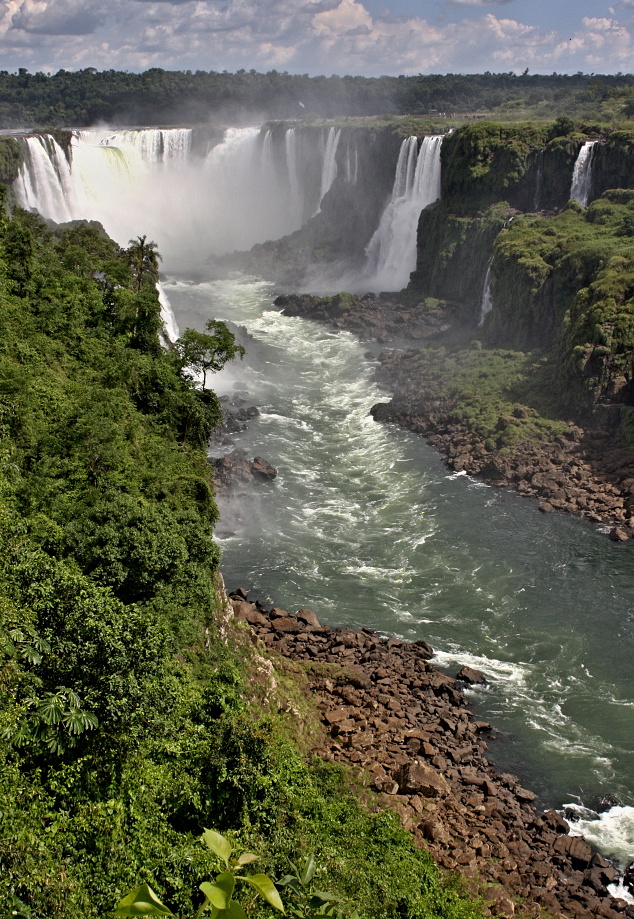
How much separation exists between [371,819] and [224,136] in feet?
284

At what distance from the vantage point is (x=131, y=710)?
11.2 meters

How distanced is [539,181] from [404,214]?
13.2m

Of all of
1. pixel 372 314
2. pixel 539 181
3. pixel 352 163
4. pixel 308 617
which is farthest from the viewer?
pixel 352 163

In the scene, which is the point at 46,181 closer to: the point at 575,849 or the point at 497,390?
A: the point at 497,390

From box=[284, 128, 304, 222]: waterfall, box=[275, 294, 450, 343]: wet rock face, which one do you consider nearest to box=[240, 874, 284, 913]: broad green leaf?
box=[275, 294, 450, 343]: wet rock face

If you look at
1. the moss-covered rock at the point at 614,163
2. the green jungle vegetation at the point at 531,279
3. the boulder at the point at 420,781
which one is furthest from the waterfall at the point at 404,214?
the boulder at the point at 420,781

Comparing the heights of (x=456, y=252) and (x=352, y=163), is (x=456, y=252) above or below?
below

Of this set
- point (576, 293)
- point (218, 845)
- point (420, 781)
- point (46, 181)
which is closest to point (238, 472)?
point (420, 781)

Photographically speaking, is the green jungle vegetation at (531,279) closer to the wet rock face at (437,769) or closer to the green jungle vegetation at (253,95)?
the wet rock face at (437,769)

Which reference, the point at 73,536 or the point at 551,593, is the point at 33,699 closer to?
the point at 73,536

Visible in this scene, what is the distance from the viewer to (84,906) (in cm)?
886

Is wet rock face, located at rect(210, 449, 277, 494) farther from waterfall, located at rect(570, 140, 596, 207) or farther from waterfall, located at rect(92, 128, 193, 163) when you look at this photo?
waterfall, located at rect(92, 128, 193, 163)

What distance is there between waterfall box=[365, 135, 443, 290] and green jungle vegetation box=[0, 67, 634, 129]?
47.3 metres

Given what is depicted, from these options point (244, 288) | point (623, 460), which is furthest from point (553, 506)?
point (244, 288)
